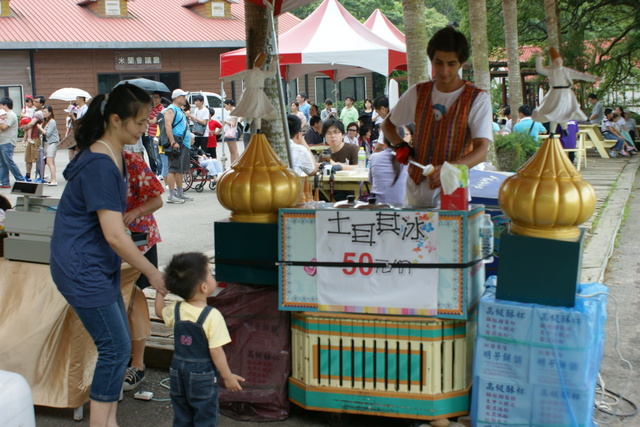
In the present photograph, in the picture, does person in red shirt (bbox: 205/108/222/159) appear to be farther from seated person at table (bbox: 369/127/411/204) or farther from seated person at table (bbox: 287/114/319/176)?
seated person at table (bbox: 369/127/411/204)

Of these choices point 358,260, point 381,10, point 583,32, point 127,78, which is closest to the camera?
point 358,260

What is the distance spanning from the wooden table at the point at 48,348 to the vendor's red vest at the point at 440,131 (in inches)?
82.9

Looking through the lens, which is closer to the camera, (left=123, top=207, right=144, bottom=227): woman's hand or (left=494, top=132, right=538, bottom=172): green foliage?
(left=123, top=207, right=144, bottom=227): woman's hand

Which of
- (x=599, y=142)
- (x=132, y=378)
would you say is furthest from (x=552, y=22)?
(x=132, y=378)

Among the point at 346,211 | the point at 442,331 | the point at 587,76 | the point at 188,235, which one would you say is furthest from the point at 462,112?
the point at 188,235

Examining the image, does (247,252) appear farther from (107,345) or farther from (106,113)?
(106,113)

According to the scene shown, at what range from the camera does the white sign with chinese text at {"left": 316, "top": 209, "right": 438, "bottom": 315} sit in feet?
11.3

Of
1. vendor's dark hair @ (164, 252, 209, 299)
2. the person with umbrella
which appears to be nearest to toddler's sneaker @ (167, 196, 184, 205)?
the person with umbrella

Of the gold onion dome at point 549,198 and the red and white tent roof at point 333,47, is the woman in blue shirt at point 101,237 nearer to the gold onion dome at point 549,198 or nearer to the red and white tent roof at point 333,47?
the gold onion dome at point 549,198

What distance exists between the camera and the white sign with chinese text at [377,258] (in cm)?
345

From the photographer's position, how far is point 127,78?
31078 millimetres

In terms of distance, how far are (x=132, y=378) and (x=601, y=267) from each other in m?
4.72

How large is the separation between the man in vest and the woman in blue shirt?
154 cm

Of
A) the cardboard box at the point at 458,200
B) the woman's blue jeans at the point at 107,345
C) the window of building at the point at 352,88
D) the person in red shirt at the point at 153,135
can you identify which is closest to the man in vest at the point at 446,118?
the cardboard box at the point at 458,200
